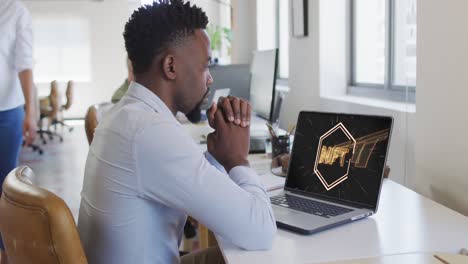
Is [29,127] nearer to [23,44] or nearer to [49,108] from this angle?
[23,44]

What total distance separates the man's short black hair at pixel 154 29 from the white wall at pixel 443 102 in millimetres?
743

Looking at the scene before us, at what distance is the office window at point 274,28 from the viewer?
176 inches

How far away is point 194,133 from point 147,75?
1.84m

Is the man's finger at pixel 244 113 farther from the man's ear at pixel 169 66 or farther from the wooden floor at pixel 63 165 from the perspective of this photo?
the wooden floor at pixel 63 165

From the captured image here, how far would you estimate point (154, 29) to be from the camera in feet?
3.97

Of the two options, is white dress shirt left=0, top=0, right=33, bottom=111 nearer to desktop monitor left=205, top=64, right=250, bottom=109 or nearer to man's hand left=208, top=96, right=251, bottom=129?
desktop monitor left=205, top=64, right=250, bottom=109

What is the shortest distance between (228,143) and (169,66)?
0.79ft

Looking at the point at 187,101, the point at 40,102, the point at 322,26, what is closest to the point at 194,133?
the point at 322,26

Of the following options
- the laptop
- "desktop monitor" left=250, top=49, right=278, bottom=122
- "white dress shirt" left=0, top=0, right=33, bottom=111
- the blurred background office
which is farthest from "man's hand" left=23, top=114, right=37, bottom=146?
the laptop

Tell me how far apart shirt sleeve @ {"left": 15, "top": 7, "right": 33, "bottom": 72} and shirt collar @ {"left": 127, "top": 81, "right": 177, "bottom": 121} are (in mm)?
1475

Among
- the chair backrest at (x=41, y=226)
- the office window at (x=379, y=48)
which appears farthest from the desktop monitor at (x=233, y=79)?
the chair backrest at (x=41, y=226)

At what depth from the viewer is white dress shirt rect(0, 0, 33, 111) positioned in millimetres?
2453

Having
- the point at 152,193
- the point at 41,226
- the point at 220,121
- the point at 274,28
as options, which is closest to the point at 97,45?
the point at 274,28

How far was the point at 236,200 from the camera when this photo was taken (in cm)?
Result: 112
